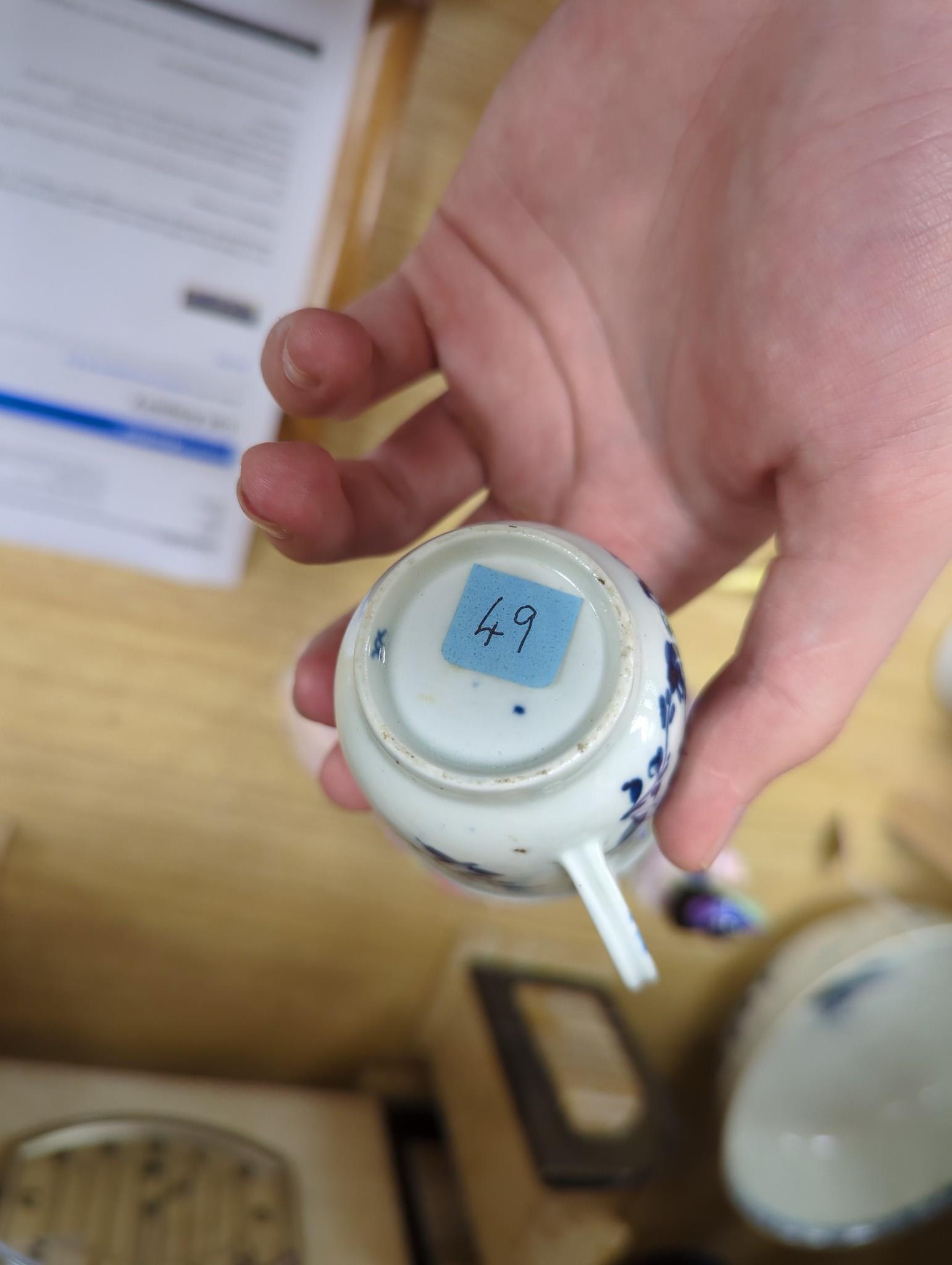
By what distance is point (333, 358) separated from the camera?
0.46m

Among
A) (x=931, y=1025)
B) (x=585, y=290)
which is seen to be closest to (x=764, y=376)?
(x=585, y=290)

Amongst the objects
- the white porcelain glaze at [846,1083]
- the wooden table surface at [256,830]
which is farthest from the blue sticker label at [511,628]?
the white porcelain glaze at [846,1083]

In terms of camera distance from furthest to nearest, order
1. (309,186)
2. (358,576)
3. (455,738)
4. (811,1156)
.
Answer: (811,1156) → (358,576) → (309,186) → (455,738)

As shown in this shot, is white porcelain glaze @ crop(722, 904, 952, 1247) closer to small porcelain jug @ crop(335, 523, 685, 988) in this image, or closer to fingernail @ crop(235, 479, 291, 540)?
→ small porcelain jug @ crop(335, 523, 685, 988)

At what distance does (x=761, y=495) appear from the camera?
20.1 inches

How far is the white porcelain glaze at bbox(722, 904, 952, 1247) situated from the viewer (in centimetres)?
91

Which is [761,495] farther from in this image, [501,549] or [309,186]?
[309,186]

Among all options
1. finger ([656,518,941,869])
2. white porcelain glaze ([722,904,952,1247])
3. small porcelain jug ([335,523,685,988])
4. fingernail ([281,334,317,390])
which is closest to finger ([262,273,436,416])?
fingernail ([281,334,317,390])

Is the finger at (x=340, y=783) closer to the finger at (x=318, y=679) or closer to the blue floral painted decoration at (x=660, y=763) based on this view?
the finger at (x=318, y=679)

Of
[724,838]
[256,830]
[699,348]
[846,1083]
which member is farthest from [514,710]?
[846,1083]

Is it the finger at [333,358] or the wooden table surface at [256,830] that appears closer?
the finger at [333,358]

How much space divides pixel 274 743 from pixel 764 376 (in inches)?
21.2

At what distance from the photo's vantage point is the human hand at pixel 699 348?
431mm

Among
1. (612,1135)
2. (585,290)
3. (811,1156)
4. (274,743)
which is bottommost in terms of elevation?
(811,1156)
